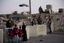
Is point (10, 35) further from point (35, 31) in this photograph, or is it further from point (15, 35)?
point (35, 31)

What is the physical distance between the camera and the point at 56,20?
29328mm

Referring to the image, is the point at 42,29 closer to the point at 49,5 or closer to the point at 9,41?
the point at 9,41

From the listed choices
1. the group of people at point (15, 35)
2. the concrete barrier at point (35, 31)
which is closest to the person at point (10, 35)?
the group of people at point (15, 35)

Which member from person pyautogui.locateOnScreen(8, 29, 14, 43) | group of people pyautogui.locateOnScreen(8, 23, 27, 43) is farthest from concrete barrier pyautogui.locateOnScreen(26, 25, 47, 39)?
person pyautogui.locateOnScreen(8, 29, 14, 43)

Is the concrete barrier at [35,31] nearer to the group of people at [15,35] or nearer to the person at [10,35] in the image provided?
the group of people at [15,35]

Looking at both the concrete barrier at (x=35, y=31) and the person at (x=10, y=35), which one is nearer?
the person at (x=10, y=35)

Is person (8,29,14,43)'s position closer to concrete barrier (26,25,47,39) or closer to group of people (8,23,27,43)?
group of people (8,23,27,43)

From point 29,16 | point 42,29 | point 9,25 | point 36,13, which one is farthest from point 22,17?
point 9,25

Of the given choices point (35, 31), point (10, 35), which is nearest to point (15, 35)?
point (10, 35)

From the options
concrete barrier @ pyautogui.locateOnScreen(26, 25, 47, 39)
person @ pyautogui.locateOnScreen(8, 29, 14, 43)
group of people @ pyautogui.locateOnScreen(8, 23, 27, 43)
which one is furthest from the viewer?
concrete barrier @ pyautogui.locateOnScreen(26, 25, 47, 39)

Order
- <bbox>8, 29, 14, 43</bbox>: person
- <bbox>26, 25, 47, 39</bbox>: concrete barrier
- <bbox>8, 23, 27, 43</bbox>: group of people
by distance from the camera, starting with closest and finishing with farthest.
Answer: <bbox>8, 23, 27, 43</bbox>: group of people, <bbox>8, 29, 14, 43</bbox>: person, <bbox>26, 25, 47, 39</bbox>: concrete barrier

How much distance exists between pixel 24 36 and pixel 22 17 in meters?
13.3

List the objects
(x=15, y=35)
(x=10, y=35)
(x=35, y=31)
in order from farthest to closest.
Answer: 1. (x=35, y=31)
2. (x=10, y=35)
3. (x=15, y=35)

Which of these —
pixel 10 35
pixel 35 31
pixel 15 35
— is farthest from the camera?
pixel 35 31
